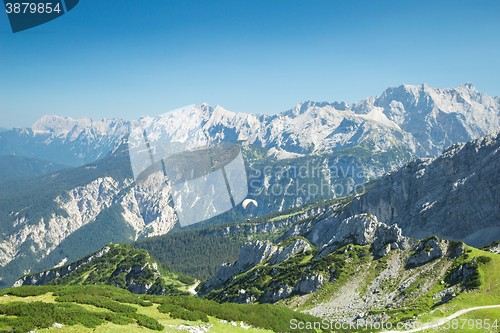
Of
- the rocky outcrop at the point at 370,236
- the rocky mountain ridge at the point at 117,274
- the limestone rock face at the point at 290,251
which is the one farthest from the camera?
the rocky mountain ridge at the point at 117,274

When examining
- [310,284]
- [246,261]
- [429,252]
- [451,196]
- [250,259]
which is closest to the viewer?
[429,252]

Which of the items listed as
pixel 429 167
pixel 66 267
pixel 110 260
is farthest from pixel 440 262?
pixel 66 267

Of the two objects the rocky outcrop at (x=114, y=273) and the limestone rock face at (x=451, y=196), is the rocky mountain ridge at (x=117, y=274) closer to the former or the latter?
the rocky outcrop at (x=114, y=273)

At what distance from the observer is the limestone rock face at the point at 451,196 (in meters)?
109

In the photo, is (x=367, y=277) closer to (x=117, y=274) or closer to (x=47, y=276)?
(x=117, y=274)

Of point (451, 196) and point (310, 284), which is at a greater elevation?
point (310, 284)

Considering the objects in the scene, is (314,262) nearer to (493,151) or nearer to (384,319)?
(384,319)

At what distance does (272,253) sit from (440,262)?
6352cm

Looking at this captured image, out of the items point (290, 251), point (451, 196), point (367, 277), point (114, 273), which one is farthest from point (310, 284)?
point (114, 273)

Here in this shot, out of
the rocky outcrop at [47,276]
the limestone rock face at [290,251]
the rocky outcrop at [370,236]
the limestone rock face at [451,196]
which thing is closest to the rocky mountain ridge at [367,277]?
the rocky outcrop at [370,236]

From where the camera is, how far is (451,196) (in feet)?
394

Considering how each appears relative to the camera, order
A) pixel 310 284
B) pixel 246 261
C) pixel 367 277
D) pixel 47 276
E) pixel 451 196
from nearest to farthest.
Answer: pixel 367 277
pixel 310 284
pixel 451 196
pixel 246 261
pixel 47 276

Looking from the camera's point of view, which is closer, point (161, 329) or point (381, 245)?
point (161, 329)

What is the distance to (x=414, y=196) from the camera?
137000mm
